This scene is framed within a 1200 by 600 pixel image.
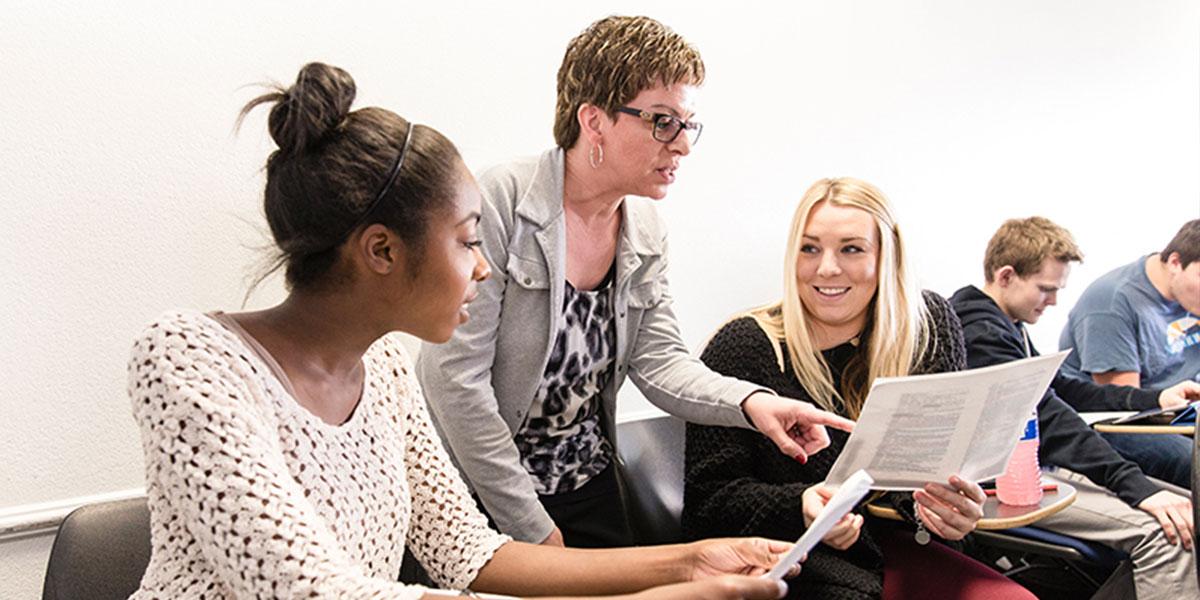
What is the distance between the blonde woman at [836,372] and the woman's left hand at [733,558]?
0.41 meters

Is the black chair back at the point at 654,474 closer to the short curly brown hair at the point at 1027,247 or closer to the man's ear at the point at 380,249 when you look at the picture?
the man's ear at the point at 380,249

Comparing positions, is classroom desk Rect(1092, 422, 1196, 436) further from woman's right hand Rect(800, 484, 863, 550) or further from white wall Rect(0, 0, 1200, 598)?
woman's right hand Rect(800, 484, 863, 550)

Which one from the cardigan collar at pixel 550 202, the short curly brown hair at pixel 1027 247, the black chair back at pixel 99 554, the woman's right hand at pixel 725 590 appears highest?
the cardigan collar at pixel 550 202

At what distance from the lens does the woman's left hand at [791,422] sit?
1831 millimetres

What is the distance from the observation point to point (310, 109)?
1199 millimetres

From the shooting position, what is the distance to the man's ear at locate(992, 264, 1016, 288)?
327 centimetres

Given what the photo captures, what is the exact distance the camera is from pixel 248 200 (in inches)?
77.5

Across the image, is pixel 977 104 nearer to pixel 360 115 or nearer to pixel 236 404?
pixel 360 115

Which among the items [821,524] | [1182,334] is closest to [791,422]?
[821,524]

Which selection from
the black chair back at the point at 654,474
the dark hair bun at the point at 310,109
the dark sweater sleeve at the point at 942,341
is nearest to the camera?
the dark hair bun at the point at 310,109

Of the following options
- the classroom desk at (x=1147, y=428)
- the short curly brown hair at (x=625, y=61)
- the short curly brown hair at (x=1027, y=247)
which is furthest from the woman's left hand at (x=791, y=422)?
the short curly brown hair at (x=1027, y=247)

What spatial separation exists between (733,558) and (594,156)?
777 millimetres

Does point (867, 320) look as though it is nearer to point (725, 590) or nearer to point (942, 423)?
point (942, 423)

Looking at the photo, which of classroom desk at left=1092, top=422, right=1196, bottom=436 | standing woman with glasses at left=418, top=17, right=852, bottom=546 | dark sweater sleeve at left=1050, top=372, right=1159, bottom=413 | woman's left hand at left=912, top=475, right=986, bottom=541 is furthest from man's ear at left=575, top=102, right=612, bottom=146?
dark sweater sleeve at left=1050, top=372, right=1159, bottom=413
